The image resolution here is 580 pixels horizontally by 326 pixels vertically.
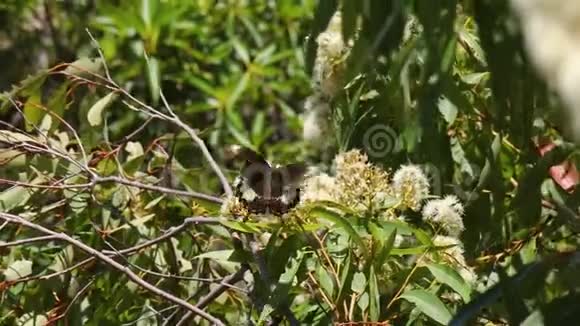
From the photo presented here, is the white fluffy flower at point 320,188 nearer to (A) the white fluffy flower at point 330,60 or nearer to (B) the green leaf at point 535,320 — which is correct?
(A) the white fluffy flower at point 330,60

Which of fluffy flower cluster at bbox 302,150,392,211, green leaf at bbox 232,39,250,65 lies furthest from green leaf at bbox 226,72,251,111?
fluffy flower cluster at bbox 302,150,392,211

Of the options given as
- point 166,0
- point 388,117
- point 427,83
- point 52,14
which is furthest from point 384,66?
point 52,14

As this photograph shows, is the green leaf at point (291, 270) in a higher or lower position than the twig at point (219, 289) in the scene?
higher

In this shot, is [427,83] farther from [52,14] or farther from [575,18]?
[52,14]

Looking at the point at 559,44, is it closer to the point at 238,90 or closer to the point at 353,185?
the point at 353,185

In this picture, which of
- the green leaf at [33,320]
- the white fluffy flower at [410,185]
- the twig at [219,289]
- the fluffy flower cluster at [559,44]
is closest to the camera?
the fluffy flower cluster at [559,44]

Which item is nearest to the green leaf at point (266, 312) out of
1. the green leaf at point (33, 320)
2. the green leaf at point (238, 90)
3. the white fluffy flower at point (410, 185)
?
the white fluffy flower at point (410, 185)
